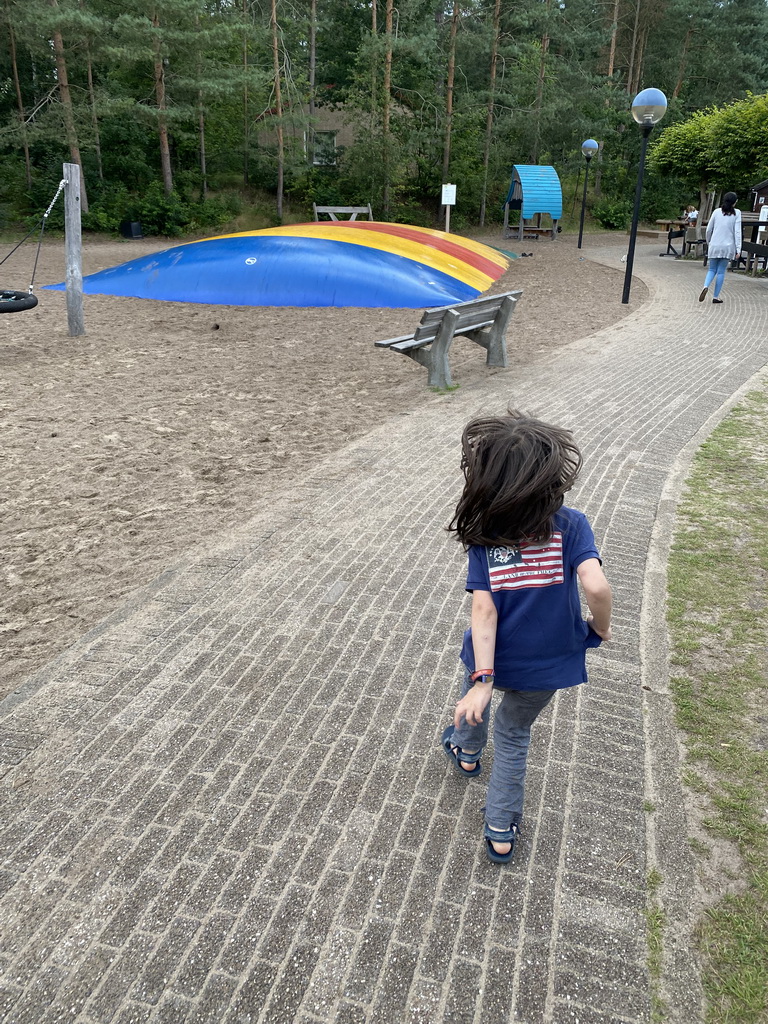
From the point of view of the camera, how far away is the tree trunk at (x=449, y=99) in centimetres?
3158

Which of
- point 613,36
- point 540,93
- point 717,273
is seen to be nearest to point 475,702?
point 717,273

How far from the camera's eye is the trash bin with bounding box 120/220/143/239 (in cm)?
2872

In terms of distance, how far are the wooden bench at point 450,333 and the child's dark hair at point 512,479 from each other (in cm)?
602

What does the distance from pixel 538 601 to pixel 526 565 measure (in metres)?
0.12

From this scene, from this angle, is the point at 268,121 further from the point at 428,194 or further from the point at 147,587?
the point at 147,587

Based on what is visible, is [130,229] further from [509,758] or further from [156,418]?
[509,758]

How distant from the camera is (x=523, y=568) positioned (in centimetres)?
233

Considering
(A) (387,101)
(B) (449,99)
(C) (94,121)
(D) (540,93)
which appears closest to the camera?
(C) (94,121)

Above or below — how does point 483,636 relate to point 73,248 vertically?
below

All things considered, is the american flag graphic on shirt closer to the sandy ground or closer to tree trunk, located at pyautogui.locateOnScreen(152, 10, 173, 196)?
the sandy ground

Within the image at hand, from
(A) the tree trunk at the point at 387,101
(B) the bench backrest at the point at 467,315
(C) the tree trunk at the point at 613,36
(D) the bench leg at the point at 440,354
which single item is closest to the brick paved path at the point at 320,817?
(B) the bench backrest at the point at 467,315

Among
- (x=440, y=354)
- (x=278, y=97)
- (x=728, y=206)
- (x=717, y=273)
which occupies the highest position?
(x=278, y=97)

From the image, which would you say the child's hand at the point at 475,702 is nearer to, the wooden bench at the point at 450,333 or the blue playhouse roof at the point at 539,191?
the wooden bench at the point at 450,333

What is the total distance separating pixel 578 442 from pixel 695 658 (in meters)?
3.26
